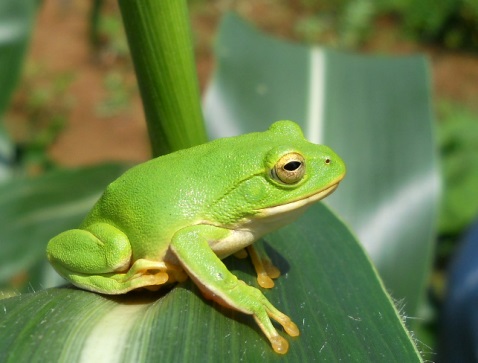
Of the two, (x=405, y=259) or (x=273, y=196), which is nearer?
(x=273, y=196)

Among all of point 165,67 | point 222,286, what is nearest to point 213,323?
point 222,286

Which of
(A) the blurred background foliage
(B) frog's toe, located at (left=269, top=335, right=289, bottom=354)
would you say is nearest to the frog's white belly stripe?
(B) frog's toe, located at (left=269, top=335, right=289, bottom=354)

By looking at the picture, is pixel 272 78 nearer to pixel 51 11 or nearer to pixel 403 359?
pixel 403 359

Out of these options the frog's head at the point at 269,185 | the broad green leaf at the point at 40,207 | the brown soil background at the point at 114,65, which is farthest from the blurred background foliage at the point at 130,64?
the frog's head at the point at 269,185

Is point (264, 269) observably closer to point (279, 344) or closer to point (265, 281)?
point (265, 281)

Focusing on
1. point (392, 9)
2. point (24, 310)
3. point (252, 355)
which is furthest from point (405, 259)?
point (392, 9)

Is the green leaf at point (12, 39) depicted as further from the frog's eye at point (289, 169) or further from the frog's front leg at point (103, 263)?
the frog's eye at point (289, 169)
